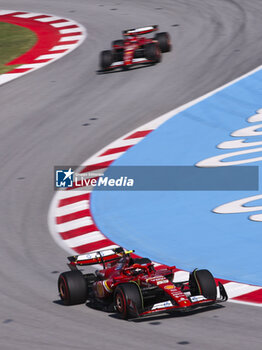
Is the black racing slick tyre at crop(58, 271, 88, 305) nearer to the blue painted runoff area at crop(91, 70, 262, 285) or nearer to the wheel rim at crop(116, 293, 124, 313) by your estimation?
the wheel rim at crop(116, 293, 124, 313)

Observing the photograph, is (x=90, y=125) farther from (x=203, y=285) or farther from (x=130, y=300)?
(x=130, y=300)

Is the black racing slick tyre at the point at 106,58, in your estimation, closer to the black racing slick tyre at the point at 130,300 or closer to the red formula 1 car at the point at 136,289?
the red formula 1 car at the point at 136,289

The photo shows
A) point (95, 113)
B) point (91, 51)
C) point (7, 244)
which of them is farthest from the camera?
point (91, 51)

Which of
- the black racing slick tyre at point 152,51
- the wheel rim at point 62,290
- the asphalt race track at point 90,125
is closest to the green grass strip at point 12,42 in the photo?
the asphalt race track at point 90,125

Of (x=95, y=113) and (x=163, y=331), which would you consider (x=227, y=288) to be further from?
(x=95, y=113)

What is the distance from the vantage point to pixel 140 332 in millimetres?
9273

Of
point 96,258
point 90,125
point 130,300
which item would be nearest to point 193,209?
point 96,258

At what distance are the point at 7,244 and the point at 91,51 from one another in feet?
36.3

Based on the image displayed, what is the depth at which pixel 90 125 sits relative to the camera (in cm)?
1806

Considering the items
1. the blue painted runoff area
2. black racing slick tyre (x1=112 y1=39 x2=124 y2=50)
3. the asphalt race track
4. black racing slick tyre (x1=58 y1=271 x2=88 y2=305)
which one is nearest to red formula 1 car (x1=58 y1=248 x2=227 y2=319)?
black racing slick tyre (x1=58 y1=271 x2=88 y2=305)

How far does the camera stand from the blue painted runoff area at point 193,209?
1167 cm

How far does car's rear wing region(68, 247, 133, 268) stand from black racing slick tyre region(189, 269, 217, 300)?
1.26m

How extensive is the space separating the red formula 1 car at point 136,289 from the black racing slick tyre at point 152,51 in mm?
11024

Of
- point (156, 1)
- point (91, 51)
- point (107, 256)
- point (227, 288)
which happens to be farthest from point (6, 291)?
point (156, 1)
